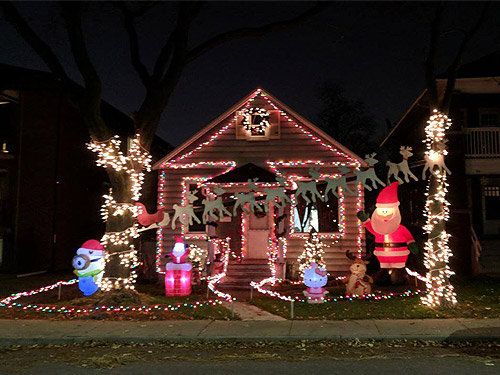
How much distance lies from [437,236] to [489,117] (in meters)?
11.8

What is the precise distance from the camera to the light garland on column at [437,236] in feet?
32.3

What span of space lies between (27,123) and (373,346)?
52.5 feet

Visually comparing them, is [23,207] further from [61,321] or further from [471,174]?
[471,174]

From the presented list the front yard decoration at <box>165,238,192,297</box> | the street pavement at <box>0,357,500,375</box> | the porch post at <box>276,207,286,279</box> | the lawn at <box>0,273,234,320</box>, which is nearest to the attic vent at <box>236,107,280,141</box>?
the porch post at <box>276,207,286,279</box>

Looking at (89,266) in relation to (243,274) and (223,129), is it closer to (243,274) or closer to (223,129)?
(243,274)

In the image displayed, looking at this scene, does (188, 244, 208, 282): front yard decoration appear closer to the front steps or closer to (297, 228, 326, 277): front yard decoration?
the front steps

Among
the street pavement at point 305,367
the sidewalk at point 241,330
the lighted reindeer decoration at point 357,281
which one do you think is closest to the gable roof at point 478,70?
the lighted reindeer decoration at point 357,281

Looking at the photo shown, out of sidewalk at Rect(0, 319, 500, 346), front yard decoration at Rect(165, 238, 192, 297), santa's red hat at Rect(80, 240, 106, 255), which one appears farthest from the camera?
front yard decoration at Rect(165, 238, 192, 297)

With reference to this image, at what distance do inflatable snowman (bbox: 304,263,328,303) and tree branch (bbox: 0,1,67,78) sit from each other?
7.35 meters

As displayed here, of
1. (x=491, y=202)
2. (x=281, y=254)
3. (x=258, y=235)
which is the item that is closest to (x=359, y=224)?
(x=281, y=254)

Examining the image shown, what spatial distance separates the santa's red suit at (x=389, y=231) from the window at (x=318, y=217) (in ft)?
13.3

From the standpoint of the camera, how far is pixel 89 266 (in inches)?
428

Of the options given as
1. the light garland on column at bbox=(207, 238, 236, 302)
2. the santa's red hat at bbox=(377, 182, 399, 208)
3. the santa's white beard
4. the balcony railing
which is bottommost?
the light garland on column at bbox=(207, 238, 236, 302)

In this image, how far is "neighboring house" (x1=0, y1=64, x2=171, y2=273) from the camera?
58.2 ft
